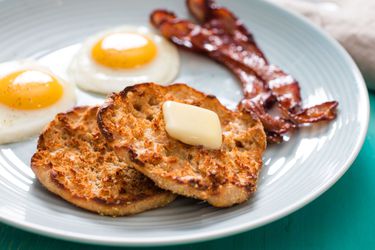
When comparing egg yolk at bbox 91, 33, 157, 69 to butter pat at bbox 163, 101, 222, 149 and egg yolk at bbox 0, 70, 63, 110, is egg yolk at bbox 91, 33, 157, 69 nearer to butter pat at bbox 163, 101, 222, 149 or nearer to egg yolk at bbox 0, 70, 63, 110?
egg yolk at bbox 0, 70, 63, 110

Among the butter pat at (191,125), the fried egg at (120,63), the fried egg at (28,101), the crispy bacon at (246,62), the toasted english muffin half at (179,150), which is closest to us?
the toasted english muffin half at (179,150)

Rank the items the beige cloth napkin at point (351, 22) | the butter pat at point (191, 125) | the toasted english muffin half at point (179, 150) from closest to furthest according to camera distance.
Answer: the toasted english muffin half at point (179, 150)
the butter pat at point (191, 125)
the beige cloth napkin at point (351, 22)

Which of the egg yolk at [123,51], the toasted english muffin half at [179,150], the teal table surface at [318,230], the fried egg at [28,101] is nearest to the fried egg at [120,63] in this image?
the egg yolk at [123,51]

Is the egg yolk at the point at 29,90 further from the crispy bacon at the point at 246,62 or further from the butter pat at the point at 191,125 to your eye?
the crispy bacon at the point at 246,62

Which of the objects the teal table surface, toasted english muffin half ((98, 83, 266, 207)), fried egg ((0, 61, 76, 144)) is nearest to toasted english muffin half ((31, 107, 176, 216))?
toasted english muffin half ((98, 83, 266, 207))

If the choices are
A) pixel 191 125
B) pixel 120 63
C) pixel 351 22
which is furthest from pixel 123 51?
pixel 351 22

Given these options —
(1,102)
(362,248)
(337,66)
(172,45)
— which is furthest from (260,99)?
(1,102)

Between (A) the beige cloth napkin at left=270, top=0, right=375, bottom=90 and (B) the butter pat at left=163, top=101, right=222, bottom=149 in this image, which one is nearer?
(B) the butter pat at left=163, top=101, right=222, bottom=149

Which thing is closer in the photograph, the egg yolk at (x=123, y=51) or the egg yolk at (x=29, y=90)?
the egg yolk at (x=29, y=90)
